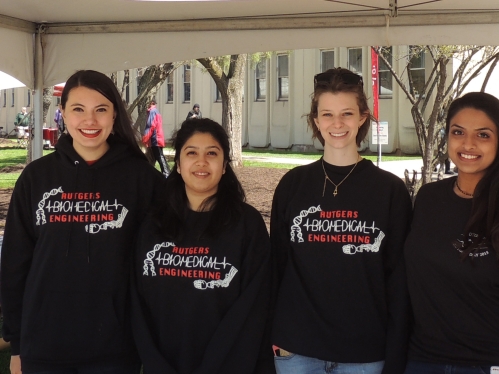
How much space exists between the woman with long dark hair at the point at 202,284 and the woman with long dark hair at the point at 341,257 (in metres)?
0.12

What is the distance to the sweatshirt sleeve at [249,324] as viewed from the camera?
2.51m

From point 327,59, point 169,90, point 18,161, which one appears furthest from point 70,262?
point 169,90

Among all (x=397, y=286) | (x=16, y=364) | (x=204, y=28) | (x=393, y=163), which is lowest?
(x=16, y=364)

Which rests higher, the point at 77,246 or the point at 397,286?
the point at 77,246

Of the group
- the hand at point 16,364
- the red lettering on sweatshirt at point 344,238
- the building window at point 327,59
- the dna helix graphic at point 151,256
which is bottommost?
the hand at point 16,364

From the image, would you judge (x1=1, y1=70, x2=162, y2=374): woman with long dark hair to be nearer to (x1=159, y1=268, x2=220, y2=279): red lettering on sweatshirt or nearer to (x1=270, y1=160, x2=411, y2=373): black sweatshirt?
(x1=159, y1=268, x2=220, y2=279): red lettering on sweatshirt

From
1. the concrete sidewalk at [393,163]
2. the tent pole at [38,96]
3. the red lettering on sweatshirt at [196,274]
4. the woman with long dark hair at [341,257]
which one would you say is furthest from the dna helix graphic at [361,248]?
the concrete sidewalk at [393,163]

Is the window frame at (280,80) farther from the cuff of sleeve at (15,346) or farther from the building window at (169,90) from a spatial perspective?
the cuff of sleeve at (15,346)

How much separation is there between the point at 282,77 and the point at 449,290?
2435 cm

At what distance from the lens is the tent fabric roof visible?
13.5 ft

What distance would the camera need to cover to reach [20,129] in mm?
29344

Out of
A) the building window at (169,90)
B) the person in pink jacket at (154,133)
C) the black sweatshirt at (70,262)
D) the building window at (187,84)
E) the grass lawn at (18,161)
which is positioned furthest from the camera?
the building window at (169,90)

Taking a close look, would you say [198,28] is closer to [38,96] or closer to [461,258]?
[38,96]

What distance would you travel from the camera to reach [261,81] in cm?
2716
